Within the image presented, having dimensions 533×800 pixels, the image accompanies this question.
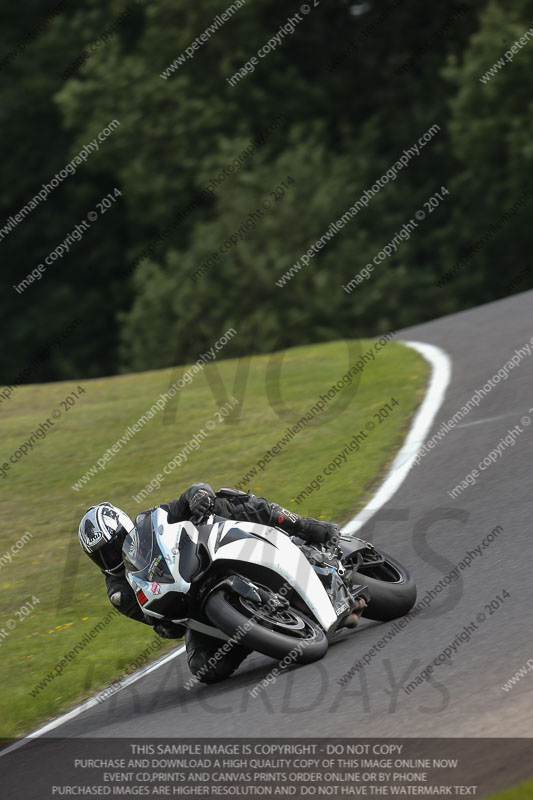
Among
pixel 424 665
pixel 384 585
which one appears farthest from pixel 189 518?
pixel 424 665

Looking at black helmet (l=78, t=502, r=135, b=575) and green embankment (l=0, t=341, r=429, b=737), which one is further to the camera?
green embankment (l=0, t=341, r=429, b=737)

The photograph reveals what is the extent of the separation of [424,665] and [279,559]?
1.05 m

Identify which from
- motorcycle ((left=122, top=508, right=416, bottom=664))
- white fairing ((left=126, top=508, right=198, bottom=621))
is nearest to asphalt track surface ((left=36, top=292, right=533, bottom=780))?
motorcycle ((left=122, top=508, right=416, bottom=664))

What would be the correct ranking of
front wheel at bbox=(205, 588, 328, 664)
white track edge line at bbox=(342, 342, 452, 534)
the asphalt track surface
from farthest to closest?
white track edge line at bbox=(342, 342, 452, 534), front wheel at bbox=(205, 588, 328, 664), the asphalt track surface

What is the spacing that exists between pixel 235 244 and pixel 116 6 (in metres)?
10.3

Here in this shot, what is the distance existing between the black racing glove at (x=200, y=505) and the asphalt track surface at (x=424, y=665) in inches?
42.6

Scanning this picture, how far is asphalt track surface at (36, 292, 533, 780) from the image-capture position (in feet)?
19.8

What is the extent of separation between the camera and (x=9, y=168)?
4216 centimetres

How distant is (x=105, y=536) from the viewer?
723 centimetres

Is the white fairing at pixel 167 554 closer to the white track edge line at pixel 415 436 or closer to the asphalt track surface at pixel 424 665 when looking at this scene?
the asphalt track surface at pixel 424 665

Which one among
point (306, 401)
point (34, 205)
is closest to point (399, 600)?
point (306, 401)

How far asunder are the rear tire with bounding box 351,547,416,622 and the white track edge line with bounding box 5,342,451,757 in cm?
158

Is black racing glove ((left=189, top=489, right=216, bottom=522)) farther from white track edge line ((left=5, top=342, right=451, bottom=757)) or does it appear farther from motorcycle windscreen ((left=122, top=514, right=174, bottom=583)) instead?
white track edge line ((left=5, top=342, right=451, bottom=757))

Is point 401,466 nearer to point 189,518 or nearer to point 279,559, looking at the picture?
point 279,559
